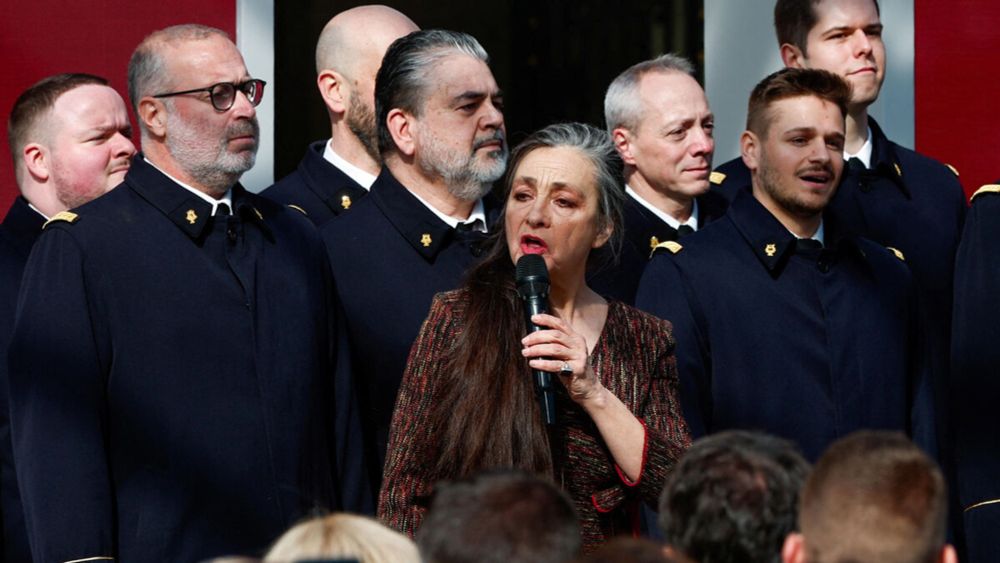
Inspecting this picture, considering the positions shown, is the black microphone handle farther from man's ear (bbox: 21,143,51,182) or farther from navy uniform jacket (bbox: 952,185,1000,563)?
man's ear (bbox: 21,143,51,182)

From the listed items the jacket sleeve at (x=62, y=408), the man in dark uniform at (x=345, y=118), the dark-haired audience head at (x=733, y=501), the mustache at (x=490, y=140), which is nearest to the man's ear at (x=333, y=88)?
the man in dark uniform at (x=345, y=118)

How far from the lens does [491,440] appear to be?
411 centimetres

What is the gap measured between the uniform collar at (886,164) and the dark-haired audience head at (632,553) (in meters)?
3.67

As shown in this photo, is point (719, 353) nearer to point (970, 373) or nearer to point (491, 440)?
point (970, 373)

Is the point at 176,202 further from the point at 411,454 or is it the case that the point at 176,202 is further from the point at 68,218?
the point at 411,454

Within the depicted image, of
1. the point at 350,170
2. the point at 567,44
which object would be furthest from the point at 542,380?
the point at 567,44

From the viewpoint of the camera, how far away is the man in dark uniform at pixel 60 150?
5.39m

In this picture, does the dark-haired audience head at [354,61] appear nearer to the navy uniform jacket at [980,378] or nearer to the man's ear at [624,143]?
the man's ear at [624,143]

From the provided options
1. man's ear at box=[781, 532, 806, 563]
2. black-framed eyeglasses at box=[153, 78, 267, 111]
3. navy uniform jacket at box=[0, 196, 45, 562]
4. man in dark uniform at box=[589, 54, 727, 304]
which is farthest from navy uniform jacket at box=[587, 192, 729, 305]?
man's ear at box=[781, 532, 806, 563]

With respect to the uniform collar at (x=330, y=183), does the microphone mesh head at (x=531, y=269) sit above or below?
below

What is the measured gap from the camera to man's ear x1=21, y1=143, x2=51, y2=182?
5.53 m

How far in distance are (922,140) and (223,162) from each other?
10.2 feet

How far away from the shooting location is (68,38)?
626cm

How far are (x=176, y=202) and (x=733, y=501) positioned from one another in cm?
206
